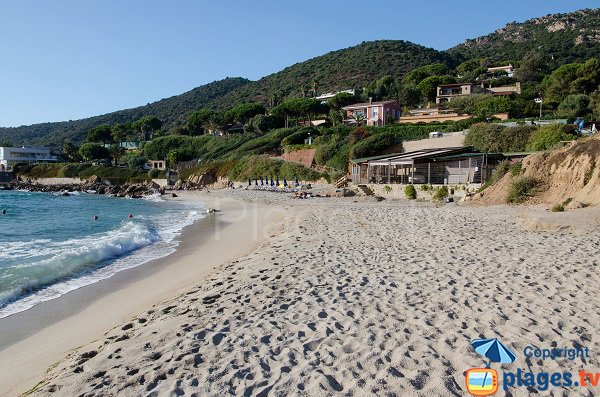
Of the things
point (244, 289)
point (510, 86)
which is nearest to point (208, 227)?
point (244, 289)

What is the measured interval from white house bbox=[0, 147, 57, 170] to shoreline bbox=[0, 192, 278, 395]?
290ft

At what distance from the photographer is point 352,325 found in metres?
5.13

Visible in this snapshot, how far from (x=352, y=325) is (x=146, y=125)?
315 feet

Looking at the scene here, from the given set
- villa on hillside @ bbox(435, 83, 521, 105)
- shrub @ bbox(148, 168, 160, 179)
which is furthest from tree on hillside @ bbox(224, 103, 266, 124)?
villa on hillside @ bbox(435, 83, 521, 105)

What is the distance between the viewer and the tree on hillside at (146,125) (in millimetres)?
92312

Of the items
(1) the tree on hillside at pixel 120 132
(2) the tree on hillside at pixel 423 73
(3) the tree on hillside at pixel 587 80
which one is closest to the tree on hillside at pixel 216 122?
(1) the tree on hillside at pixel 120 132

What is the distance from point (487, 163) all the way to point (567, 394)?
916 inches

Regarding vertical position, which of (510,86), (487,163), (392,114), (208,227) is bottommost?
(208,227)

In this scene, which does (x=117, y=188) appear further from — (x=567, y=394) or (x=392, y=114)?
(x=567, y=394)

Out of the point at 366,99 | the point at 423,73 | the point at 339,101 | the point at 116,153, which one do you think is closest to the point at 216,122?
the point at 116,153

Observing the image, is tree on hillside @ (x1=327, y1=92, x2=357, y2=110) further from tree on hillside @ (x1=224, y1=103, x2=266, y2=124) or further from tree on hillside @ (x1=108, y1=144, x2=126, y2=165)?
tree on hillside @ (x1=108, y1=144, x2=126, y2=165)

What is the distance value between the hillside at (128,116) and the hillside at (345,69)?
72.8 ft

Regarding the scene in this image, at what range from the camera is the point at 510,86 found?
220 ft

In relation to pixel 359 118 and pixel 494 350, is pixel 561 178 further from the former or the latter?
pixel 359 118
